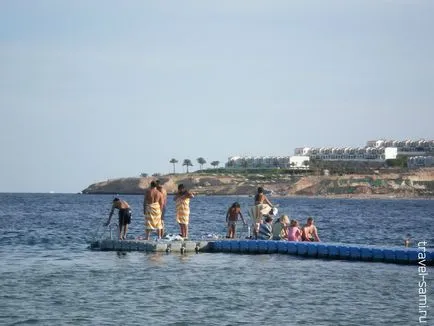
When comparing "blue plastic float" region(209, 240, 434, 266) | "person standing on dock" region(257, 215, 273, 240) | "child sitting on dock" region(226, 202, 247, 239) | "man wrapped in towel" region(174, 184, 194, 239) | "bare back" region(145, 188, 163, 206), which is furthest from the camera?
"child sitting on dock" region(226, 202, 247, 239)

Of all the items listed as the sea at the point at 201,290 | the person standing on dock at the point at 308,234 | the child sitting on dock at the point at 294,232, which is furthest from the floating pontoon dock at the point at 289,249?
the person standing on dock at the point at 308,234

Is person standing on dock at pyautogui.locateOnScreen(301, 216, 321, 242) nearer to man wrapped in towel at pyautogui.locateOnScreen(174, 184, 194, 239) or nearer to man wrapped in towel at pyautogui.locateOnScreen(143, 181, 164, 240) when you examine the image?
man wrapped in towel at pyautogui.locateOnScreen(174, 184, 194, 239)

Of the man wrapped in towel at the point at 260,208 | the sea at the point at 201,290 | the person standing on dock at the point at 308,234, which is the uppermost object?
the man wrapped in towel at the point at 260,208

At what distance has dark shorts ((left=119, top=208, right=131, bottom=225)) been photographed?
98.7ft

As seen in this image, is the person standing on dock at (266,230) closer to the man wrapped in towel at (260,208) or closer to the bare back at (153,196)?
the man wrapped in towel at (260,208)

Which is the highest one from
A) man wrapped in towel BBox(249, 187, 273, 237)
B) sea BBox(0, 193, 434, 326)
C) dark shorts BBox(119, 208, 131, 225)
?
man wrapped in towel BBox(249, 187, 273, 237)

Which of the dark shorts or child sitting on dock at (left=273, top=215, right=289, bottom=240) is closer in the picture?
the dark shorts

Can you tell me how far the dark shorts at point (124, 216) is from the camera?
30.1m

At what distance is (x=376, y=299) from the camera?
20203mm

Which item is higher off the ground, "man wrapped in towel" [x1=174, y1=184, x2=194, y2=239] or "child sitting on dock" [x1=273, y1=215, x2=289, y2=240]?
"man wrapped in towel" [x1=174, y1=184, x2=194, y2=239]

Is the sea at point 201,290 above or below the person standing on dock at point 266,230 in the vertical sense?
below

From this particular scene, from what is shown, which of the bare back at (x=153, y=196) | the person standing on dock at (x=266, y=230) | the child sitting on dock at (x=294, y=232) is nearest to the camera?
the bare back at (x=153, y=196)

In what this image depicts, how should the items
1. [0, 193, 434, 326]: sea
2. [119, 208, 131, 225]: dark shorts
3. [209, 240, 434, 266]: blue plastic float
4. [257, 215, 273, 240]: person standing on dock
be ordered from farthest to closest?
[257, 215, 273, 240]: person standing on dock < [119, 208, 131, 225]: dark shorts < [209, 240, 434, 266]: blue plastic float < [0, 193, 434, 326]: sea

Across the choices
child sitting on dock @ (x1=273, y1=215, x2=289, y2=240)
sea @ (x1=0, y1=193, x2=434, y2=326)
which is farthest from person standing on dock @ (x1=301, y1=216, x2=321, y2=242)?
sea @ (x1=0, y1=193, x2=434, y2=326)
